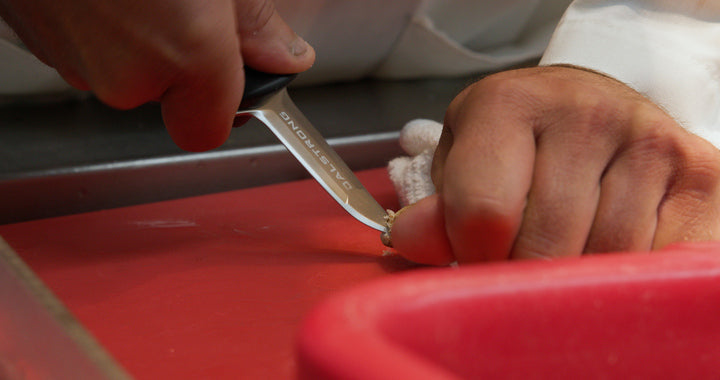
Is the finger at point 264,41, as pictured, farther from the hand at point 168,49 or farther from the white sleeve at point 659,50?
the white sleeve at point 659,50

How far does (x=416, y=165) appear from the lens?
49 cm

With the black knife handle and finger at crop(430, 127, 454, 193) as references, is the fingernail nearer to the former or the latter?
the black knife handle

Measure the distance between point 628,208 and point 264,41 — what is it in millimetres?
280

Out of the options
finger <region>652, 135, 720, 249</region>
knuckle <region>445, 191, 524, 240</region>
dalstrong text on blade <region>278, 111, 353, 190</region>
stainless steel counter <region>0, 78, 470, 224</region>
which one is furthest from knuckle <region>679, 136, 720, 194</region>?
stainless steel counter <region>0, 78, 470, 224</region>

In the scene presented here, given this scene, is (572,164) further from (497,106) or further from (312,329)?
(312,329)

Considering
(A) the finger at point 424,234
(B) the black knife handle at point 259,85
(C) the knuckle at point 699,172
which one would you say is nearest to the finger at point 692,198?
(C) the knuckle at point 699,172

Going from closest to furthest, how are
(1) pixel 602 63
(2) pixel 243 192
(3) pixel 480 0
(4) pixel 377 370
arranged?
1. (4) pixel 377 370
2. (1) pixel 602 63
3. (2) pixel 243 192
4. (3) pixel 480 0

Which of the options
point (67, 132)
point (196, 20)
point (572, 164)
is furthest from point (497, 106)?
point (67, 132)

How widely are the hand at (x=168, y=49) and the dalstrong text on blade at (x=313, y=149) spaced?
0.12 ft

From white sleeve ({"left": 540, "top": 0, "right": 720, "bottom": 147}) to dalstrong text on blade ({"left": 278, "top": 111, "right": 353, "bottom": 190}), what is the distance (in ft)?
0.60

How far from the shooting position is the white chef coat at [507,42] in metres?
0.48

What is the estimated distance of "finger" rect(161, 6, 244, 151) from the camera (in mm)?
441

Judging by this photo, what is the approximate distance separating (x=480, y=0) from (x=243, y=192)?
463 mm

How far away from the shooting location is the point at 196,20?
423mm
